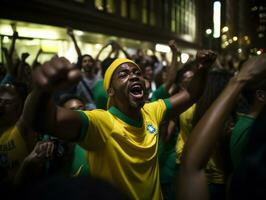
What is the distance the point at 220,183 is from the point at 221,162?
0.20 m

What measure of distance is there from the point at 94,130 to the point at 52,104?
436mm

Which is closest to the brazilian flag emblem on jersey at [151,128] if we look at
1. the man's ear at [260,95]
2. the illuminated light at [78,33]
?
the man's ear at [260,95]

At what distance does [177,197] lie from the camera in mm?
1498

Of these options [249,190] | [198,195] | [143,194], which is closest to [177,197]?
[198,195]

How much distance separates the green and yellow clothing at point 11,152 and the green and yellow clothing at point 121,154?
2.22 ft

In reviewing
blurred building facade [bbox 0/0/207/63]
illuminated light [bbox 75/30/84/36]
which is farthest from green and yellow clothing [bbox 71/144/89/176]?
illuminated light [bbox 75/30/84/36]

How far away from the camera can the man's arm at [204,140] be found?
1.47 metres

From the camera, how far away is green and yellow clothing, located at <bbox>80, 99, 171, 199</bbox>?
94.0 inches

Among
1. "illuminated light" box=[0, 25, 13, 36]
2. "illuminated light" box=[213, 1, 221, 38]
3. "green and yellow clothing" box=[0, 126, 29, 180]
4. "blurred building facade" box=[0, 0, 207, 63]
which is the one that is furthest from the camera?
"blurred building facade" box=[0, 0, 207, 63]

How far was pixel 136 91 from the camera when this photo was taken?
2.83 metres

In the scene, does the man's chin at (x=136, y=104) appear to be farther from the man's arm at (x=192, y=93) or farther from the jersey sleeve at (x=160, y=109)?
the man's arm at (x=192, y=93)

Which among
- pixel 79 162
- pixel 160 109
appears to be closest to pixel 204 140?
pixel 79 162

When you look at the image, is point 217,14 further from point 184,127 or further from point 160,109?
point 184,127

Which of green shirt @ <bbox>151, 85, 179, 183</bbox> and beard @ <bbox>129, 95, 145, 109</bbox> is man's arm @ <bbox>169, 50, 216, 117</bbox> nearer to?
beard @ <bbox>129, 95, 145, 109</bbox>
